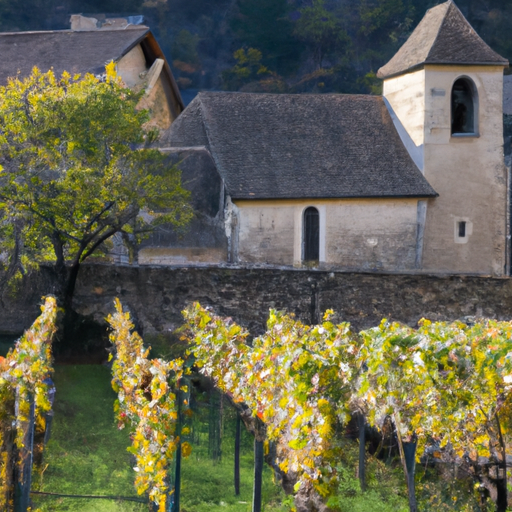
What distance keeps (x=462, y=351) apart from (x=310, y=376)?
5.42 ft

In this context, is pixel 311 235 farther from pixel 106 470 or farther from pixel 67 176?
pixel 106 470

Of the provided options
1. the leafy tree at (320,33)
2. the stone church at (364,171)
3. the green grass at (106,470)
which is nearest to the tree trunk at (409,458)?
the green grass at (106,470)

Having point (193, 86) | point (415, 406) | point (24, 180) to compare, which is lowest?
point (415, 406)

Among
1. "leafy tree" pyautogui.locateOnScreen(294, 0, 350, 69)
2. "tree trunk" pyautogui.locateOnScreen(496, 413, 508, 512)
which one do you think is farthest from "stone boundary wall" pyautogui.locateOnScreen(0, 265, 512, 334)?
"leafy tree" pyautogui.locateOnScreen(294, 0, 350, 69)

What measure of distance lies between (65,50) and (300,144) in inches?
389

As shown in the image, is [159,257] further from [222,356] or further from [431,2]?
[431,2]

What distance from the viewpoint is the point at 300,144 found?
29234mm

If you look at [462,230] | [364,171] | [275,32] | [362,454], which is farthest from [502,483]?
[275,32]

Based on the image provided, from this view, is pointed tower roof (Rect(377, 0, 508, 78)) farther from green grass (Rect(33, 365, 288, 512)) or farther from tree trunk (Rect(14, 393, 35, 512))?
tree trunk (Rect(14, 393, 35, 512))

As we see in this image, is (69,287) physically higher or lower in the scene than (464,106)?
lower

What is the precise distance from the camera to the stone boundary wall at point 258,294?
1953 centimetres

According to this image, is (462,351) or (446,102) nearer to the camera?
(462,351)

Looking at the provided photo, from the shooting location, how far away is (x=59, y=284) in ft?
63.6

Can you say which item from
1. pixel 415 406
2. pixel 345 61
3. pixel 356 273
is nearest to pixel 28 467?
pixel 415 406
